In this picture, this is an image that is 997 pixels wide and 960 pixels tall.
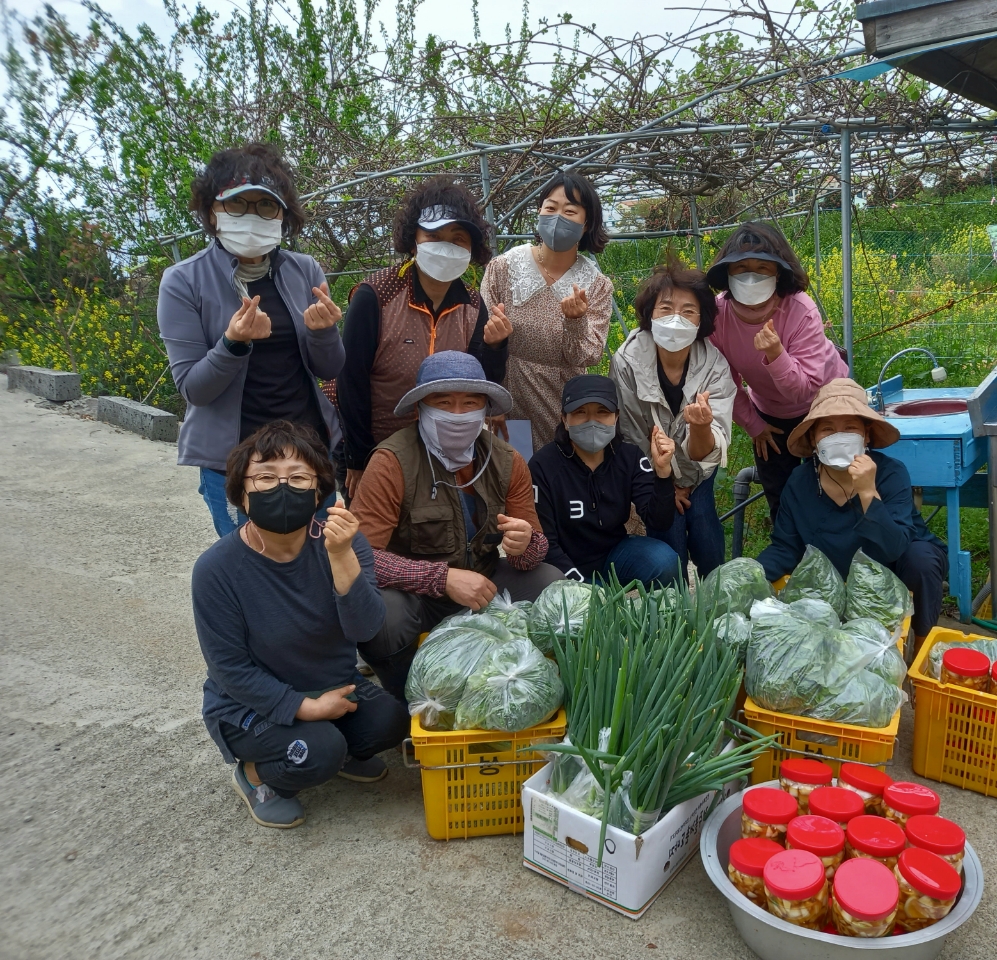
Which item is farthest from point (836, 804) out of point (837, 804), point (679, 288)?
point (679, 288)

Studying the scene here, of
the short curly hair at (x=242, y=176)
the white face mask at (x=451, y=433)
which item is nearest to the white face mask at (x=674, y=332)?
the white face mask at (x=451, y=433)

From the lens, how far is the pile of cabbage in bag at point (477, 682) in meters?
2.30

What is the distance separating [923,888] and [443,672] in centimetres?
124

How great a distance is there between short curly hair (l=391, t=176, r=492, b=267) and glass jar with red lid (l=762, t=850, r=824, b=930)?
2282mm

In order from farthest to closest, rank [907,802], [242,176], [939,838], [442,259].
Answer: [442,259]
[242,176]
[907,802]
[939,838]

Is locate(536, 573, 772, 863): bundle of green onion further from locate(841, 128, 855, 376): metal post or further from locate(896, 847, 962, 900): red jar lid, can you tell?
locate(841, 128, 855, 376): metal post

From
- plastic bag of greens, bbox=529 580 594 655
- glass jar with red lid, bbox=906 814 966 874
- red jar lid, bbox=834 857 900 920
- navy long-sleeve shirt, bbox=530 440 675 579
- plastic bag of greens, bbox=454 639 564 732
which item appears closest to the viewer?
red jar lid, bbox=834 857 900 920

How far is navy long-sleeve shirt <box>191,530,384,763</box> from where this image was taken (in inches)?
95.8

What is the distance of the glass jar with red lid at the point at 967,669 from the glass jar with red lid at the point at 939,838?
26.7 inches

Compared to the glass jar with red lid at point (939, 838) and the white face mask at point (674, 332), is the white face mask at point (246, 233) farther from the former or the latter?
the glass jar with red lid at point (939, 838)

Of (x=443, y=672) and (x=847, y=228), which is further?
(x=847, y=228)

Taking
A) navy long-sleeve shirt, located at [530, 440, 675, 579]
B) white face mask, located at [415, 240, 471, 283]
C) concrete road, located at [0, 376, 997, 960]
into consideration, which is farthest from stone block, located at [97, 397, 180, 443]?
navy long-sleeve shirt, located at [530, 440, 675, 579]

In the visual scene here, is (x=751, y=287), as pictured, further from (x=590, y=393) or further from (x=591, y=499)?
(x=591, y=499)

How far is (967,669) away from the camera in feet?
8.32
